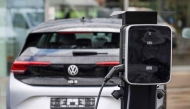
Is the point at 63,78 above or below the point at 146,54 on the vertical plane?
below

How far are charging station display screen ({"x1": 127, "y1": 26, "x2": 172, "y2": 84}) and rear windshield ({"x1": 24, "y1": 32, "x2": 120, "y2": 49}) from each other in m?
1.70

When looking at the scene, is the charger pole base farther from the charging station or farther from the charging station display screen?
the charging station display screen

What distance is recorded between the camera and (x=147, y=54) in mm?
3840

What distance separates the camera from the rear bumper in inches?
201

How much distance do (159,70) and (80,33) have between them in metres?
1.87

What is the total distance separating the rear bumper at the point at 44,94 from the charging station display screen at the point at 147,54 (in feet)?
4.21

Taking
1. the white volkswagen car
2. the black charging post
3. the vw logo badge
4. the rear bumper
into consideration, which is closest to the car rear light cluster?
the white volkswagen car

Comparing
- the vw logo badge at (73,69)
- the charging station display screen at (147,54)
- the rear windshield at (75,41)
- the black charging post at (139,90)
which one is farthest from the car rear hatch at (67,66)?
the charging station display screen at (147,54)

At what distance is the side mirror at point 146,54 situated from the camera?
382cm

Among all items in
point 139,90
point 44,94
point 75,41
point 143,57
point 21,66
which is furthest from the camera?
point 75,41

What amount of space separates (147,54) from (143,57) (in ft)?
0.14

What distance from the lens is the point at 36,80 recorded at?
524 cm

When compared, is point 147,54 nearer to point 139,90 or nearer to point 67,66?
point 139,90


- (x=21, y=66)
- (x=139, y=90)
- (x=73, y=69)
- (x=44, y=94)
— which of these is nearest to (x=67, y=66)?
(x=73, y=69)
